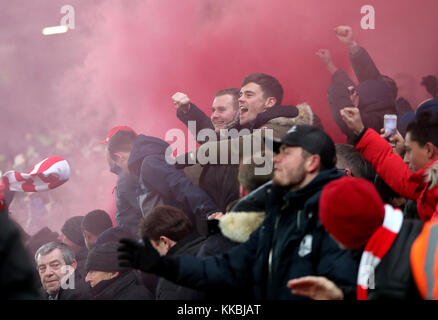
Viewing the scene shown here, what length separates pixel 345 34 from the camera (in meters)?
3.43

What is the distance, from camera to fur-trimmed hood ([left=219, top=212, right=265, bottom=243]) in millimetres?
2229

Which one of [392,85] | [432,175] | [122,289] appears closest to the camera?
[432,175]

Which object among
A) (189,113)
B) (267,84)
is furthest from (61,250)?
(267,84)

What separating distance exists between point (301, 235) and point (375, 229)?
0.98ft

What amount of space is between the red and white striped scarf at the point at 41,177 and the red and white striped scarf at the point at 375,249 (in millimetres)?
2630

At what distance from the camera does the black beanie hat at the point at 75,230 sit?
3.91 metres

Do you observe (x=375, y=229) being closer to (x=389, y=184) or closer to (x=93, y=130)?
(x=389, y=184)

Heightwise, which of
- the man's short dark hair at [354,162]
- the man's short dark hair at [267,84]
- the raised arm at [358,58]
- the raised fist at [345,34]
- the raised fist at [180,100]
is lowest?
the man's short dark hair at [354,162]

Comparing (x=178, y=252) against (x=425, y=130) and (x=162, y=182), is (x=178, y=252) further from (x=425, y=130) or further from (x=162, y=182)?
(x=425, y=130)

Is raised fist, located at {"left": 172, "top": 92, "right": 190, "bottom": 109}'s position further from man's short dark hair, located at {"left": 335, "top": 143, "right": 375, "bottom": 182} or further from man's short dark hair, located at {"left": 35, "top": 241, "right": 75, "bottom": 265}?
man's short dark hair, located at {"left": 35, "top": 241, "right": 75, "bottom": 265}

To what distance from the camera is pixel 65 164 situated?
3.90 m

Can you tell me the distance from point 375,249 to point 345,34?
203 cm

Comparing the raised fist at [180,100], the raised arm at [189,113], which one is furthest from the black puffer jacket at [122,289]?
the raised fist at [180,100]

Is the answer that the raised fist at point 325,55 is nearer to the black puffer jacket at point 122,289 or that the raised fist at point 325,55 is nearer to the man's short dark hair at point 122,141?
the man's short dark hair at point 122,141
